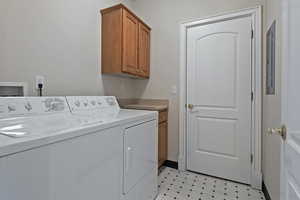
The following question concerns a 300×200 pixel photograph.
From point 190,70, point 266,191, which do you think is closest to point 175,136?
point 190,70

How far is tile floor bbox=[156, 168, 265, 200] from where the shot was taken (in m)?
1.83

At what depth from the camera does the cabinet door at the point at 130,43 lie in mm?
2098

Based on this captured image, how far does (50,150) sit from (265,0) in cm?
261

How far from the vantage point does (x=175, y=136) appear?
2.57 meters

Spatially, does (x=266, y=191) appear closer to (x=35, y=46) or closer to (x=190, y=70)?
(x=190, y=70)

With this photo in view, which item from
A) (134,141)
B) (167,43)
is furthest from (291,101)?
(167,43)

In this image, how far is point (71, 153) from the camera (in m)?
0.81

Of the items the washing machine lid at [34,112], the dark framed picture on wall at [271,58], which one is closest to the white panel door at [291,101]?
the dark framed picture on wall at [271,58]

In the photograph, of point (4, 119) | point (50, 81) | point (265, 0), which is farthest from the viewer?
point (265, 0)

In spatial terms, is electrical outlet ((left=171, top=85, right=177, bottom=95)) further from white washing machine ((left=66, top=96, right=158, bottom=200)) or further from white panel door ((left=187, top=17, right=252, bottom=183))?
white washing machine ((left=66, top=96, right=158, bottom=200))

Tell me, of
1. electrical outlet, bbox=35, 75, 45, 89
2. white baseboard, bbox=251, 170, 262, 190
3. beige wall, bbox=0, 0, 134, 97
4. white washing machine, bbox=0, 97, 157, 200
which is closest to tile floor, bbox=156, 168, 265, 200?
white baseboard, bbox=251, 170, 262, 190

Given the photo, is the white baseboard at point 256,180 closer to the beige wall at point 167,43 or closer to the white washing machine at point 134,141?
the beige wall at point 167,43

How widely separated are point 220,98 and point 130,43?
1414mm

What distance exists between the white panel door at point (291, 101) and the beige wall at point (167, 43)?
5.79 feet
